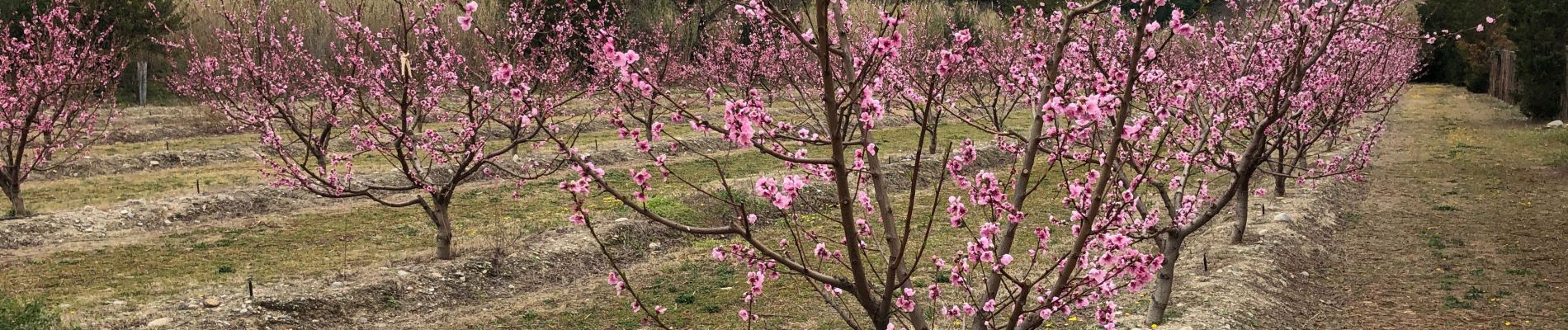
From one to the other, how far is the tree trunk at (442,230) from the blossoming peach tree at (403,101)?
0.01 meters

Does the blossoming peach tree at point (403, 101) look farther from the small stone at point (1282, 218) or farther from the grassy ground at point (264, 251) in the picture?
the small stone at point (1282, 218)

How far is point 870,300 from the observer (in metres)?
4.02

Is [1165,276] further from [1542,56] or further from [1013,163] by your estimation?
[1542,56]

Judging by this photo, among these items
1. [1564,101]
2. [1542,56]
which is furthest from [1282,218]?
[1564,101]

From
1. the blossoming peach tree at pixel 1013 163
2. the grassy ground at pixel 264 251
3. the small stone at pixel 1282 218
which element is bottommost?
the grassy ground at pixel 264 251

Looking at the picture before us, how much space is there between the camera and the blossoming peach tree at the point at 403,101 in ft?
35.4

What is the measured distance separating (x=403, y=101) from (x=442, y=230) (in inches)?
75.5

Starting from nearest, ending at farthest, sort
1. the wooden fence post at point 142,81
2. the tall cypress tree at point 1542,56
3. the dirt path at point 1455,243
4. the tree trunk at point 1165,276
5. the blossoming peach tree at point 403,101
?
1. the tree trunk at point 1165,276
2. the dirt path at point 1455,243
3. the blossoming peach tree at point 403,101
4. the tall cypress tree at point 1542,56
5. the wooden fence post at point 142,81

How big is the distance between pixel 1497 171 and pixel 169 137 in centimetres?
2621

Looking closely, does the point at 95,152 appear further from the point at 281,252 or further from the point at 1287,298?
the point at 1287,298

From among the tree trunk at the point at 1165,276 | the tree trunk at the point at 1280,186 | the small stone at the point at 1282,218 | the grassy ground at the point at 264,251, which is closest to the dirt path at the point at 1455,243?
the small stone at the point at 1282,218

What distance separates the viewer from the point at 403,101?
1022cm

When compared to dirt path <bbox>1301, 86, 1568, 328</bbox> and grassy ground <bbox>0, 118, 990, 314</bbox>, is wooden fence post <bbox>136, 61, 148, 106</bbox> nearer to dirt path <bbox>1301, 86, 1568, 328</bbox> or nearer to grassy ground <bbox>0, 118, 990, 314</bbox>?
grassy ground <bbox>0, 118, 990, 314</bbox>

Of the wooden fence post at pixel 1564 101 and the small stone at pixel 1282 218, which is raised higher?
the wooden fence post at pixel 1564 101
